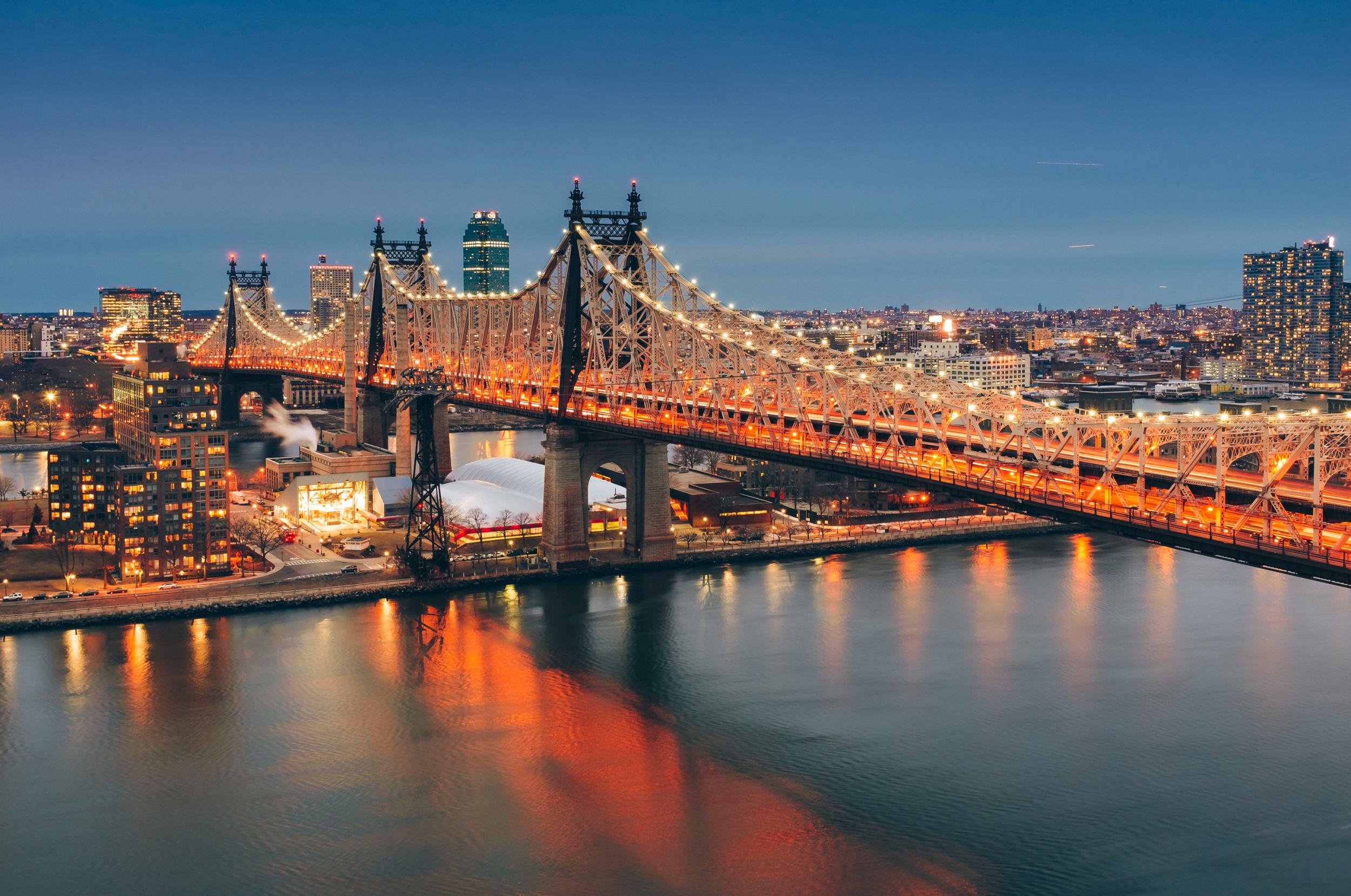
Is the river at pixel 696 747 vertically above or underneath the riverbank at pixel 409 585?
underneath

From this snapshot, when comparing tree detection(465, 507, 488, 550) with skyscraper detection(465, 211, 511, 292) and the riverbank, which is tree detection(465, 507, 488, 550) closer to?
the riverbank

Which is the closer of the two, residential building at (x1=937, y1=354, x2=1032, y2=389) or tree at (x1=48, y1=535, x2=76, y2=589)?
tree at (x1=48, y1=535, x2=76, y2=589)

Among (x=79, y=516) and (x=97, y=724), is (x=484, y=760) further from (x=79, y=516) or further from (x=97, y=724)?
(x=79, y=516)

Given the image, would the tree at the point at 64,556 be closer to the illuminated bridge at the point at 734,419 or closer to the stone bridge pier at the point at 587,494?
the illuminated bridge at the point at 734,419

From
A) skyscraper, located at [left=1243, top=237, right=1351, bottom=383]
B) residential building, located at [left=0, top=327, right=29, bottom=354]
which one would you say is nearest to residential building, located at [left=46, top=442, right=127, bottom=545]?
skyscraper, located at [left=1243, top=237, right=1351, bottom=383]

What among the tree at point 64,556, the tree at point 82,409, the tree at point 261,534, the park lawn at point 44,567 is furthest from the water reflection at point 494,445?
the park lawn at point 44,567

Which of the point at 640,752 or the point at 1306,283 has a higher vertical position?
the point at 1306,283

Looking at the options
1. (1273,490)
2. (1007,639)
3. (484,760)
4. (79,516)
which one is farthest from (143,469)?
(1273,490)
